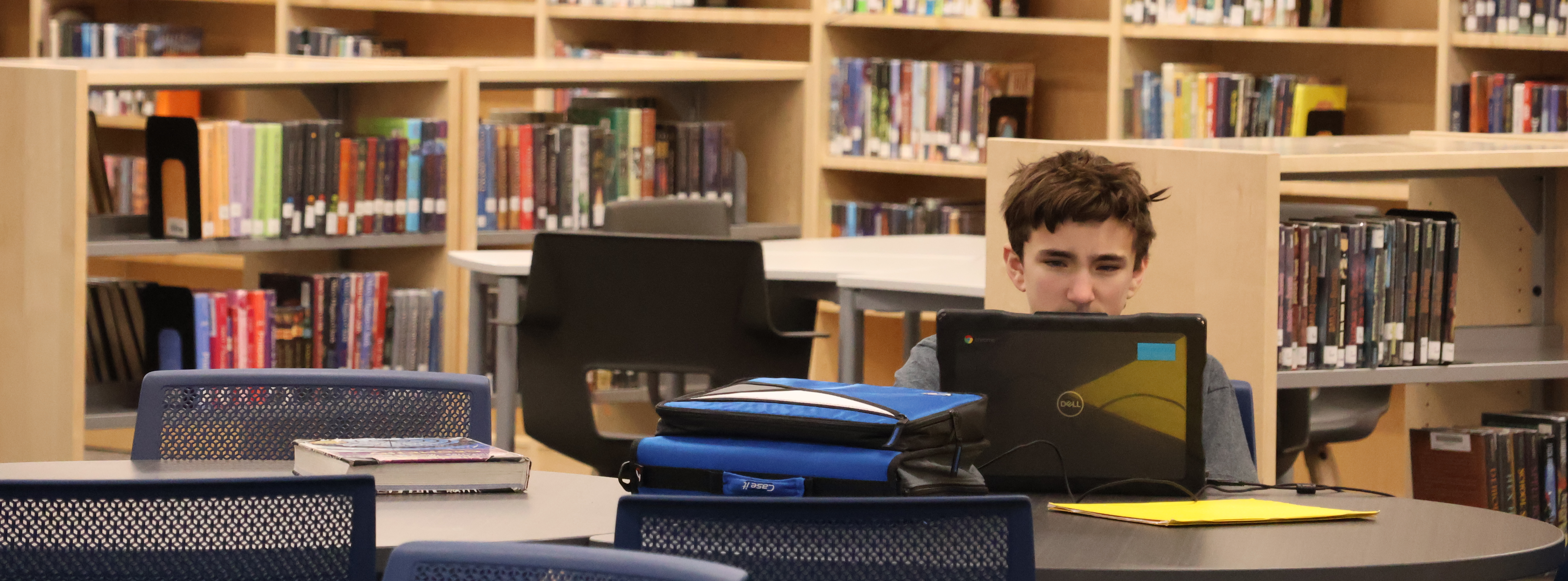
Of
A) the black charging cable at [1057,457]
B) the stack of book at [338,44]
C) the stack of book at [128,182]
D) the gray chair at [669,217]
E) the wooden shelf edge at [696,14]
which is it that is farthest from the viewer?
the stack of book at [338,44]

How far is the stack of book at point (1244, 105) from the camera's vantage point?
16.1ft

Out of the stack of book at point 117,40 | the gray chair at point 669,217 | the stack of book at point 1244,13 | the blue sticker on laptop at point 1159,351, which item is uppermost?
the stack of book at point 117,40

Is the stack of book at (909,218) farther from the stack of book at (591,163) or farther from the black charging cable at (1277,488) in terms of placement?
the black charging cable at (1277,488)

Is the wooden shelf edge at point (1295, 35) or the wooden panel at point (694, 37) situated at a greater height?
the wooden panel at point (694, 37)

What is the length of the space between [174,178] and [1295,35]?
8.61 ft

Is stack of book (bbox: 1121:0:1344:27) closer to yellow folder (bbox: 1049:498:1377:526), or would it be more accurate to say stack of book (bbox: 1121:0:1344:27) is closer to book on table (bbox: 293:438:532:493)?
yellow folder (bbox: 1049:498:1377:526)

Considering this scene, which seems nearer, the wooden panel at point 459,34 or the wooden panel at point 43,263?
the wooden panel at point 43,263

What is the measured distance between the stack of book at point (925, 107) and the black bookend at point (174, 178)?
2.05 metres

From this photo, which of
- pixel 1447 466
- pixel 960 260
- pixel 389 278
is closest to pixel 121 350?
pixel 389 278

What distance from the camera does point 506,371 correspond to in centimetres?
421

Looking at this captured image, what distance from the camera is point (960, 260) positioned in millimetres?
4301

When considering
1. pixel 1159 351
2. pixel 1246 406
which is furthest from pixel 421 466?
pixel 1246 406

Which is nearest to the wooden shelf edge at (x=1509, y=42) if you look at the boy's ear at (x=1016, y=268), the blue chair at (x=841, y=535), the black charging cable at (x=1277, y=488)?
the boy's ear at (x=1016, y=268)

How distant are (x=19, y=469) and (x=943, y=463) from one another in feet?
3.12
